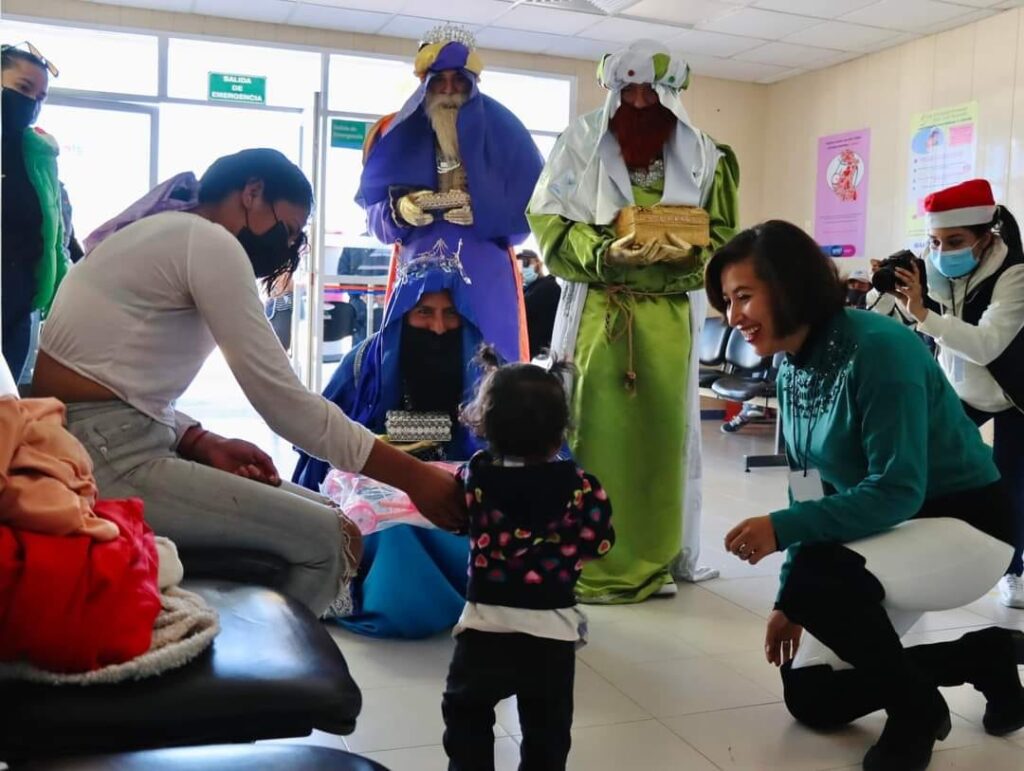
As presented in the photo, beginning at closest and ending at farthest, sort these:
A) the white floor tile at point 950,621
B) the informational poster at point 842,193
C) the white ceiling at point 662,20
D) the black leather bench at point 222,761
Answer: the black leather bench at point 222,761 < the white floor tile at point 950,621 < the white ceiling at point 662,20 < the informational poster at point 842,193

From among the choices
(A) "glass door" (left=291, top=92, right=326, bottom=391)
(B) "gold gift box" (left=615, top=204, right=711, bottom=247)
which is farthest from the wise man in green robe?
(A) "glass door" (left=291, top=92, right=326, bottom=391)

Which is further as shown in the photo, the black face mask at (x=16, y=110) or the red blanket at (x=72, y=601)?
the black face mask at (x=16, y=110)

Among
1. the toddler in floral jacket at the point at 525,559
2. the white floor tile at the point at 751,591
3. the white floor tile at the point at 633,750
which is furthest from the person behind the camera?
the white floor tile at the point at 751,591

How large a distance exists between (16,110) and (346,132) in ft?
11.5

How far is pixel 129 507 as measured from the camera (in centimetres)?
133

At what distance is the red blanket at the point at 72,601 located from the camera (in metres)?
1.12

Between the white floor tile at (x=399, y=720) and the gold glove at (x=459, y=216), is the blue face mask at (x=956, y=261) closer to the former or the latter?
the gold glove at (x=459, y=216)

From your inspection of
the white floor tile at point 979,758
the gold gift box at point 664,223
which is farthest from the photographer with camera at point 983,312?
the white floor tile at point 979,758

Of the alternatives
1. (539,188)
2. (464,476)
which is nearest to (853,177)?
(539,188)

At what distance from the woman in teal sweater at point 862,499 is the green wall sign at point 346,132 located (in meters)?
5.57

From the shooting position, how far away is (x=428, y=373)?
10.5ft

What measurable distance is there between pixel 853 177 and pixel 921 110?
72 cm

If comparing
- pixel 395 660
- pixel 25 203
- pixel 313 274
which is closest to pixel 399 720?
pixel 395 660

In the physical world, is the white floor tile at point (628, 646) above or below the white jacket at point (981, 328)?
below
